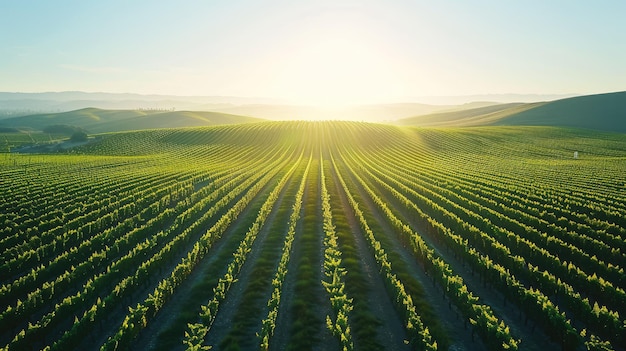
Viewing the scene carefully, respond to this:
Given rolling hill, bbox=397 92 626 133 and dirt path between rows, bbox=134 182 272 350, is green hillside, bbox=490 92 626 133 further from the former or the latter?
dirt path between rows, bbox=134 182 272 350

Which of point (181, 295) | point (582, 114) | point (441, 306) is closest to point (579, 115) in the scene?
point (582, 114)

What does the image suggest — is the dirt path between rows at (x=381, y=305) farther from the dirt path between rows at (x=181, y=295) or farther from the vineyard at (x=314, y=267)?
the dirt path between rows at (x=181, y=295)

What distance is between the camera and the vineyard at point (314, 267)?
13711mm

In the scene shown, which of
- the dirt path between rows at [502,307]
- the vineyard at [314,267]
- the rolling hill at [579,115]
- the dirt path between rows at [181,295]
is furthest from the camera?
the rolling hill at [579,115]

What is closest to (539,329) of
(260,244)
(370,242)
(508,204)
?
(370,242)

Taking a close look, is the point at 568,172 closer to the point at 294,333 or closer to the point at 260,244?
the point at 260,244

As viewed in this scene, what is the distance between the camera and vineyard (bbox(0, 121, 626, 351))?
45.0ft

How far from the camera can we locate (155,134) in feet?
401

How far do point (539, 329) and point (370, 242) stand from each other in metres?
10.4

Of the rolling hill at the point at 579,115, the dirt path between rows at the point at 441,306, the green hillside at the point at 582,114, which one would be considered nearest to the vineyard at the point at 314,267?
the dirt path between rows at the point at 441,306

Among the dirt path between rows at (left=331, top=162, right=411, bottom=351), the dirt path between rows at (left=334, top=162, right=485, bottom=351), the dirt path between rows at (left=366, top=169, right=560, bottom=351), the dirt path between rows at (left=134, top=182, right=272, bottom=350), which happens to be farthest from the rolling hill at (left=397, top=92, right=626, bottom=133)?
the dirt path between rows at (left=134, top=182, right=272, bottom=350)

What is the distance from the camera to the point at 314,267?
20219 millimetres

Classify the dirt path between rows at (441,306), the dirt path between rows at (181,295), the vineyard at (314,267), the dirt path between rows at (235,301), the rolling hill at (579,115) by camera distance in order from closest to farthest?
the vineyard at (314,267)
the dirt path between rows at (441,306)
the dirt path between rows at (181,295)
the dirt path between rows at (235,301)
the rolling hill at (579,115)

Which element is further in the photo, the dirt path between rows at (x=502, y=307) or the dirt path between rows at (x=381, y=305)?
the dirt path between rows at (x=381, y=305)
